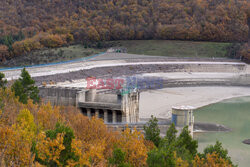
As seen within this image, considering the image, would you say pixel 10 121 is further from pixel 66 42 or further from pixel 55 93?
pixel 66 42

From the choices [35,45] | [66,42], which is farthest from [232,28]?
[35,45]

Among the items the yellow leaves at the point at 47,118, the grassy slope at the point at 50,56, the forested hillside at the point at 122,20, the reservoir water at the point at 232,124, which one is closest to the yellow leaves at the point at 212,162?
the yellow leaves at the point at 47,118

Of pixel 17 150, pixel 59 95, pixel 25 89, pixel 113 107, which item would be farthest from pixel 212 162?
pixel 59 95

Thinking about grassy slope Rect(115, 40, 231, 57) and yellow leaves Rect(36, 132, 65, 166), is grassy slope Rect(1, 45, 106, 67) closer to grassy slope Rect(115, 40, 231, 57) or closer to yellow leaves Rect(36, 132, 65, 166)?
grassy slope Rect(115, 40, 231, 57)

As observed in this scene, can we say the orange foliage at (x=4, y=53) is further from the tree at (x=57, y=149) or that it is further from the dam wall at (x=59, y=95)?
the tree at (x=57, y=149)

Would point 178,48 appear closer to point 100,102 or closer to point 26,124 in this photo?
point 100,102
